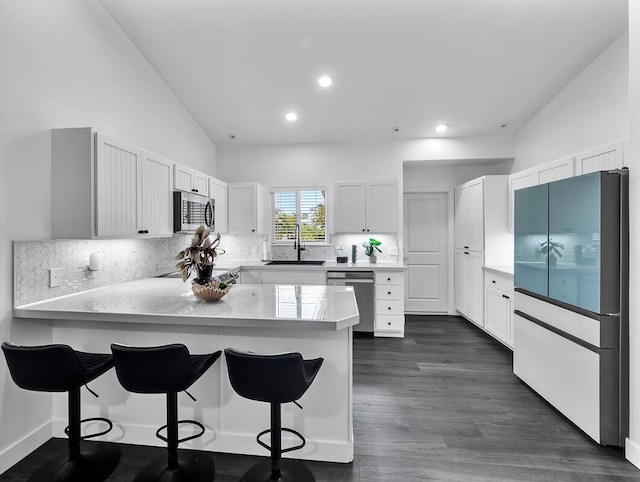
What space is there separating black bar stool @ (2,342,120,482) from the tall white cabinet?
169 inches

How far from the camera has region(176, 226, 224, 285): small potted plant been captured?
232 centimetres

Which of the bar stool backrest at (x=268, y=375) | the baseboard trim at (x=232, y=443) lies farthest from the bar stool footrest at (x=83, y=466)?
the bar stool backrest at (x=268, y=375)

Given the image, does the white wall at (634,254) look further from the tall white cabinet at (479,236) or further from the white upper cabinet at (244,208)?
the white upper cabinet at (244,208)

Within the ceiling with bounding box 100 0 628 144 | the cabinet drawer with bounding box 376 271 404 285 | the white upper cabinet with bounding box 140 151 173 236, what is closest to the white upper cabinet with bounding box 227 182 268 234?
the ceiling with bounding box 100 0 628 144

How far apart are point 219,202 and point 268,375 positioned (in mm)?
3472

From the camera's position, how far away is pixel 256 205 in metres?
4.90

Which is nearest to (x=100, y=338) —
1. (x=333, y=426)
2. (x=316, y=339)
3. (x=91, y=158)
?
(x=91, y=158)

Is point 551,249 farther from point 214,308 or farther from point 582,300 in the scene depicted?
point 214,308

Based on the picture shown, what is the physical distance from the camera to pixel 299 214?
5.23 metres

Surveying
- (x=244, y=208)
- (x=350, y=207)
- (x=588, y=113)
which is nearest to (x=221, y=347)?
(x=244, y=208)

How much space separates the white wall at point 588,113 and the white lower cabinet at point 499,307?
62.6 inches

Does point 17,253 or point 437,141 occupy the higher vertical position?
point 437,141

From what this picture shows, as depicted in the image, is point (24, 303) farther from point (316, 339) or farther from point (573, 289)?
point (573, 289)

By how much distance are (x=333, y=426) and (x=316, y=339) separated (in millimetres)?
543
